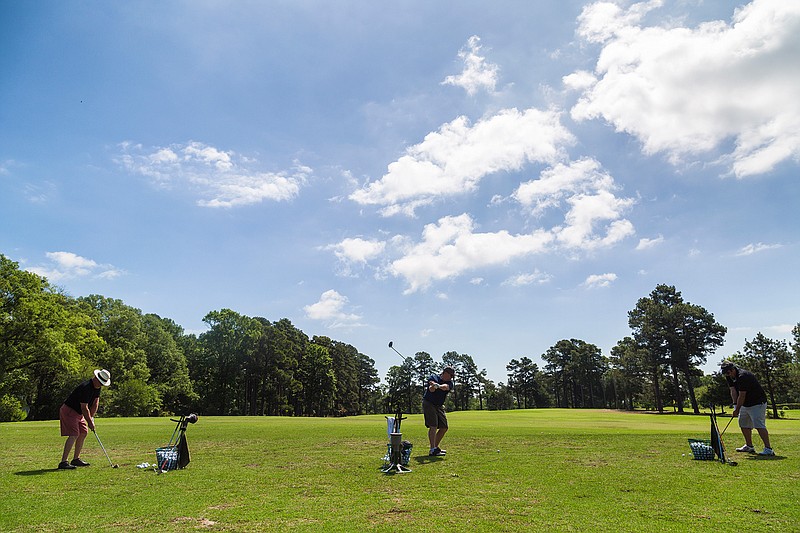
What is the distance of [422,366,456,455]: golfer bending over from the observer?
12.2m

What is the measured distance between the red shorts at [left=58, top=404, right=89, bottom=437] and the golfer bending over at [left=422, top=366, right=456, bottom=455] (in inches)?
318

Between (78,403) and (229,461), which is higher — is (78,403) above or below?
above

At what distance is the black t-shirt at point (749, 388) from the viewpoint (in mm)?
11680

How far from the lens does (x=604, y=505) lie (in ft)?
22.0

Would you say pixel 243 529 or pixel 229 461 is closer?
pixel 243 529

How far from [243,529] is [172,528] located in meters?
0.93

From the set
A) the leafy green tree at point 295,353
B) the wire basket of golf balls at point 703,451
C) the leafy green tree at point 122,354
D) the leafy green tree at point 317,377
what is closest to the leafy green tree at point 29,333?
the leafy green tree at point 122,354

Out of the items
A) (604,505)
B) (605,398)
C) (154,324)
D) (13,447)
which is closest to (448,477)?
(604,505)

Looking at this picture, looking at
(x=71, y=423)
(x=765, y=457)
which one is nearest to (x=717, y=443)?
(x=765, y=457)

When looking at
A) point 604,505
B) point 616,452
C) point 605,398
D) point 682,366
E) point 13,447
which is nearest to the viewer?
point 604,505

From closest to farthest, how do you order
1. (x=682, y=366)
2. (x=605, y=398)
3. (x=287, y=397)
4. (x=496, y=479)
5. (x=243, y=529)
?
1. (x=243, y=529)
2. (x=496, y=479)
3. (x=682, y=366)
4. (x=287, y=397)
5. (x=605, y=398)

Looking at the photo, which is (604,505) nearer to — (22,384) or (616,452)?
(616,452)

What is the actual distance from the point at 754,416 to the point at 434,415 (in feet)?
26.5

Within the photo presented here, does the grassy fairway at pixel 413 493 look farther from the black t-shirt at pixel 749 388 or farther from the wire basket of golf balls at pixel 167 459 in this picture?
the black t-shirt at pixel 749 388
